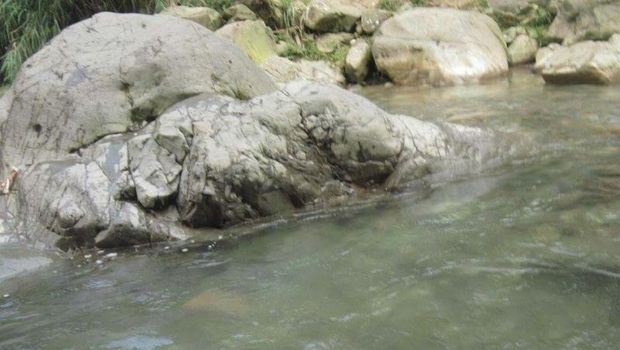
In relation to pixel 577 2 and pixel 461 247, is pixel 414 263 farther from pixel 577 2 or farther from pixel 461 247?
pixel 577 2

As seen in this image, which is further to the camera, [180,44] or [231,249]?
[180,44]

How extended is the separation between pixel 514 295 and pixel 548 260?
0.40m

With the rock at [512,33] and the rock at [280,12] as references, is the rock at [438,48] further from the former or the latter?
the rock at [280,12]

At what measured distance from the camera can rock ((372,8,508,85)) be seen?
29.2 feet

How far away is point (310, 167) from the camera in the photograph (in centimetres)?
444

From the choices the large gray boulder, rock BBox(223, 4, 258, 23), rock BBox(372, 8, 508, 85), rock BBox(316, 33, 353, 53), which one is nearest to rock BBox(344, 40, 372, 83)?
rock BBox(372, 8, 508, 85)

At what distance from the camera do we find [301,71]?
9570 mm

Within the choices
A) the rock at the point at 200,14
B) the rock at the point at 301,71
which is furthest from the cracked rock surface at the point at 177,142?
the rock at the point at 200,14

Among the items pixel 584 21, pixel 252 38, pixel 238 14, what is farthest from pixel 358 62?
pixel 584 21

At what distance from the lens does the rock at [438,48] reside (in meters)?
8.91

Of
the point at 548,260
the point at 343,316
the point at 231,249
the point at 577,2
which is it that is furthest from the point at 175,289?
the point at 577,2

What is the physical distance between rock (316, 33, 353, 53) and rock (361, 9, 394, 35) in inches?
11.3

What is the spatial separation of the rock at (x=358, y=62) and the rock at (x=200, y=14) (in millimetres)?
2116

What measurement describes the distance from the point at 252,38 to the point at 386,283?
7224 millimetres
